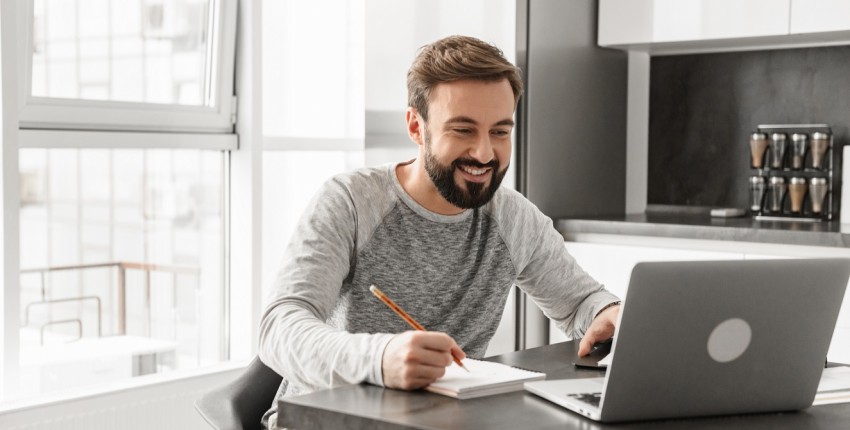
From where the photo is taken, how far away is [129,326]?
10.7 feet

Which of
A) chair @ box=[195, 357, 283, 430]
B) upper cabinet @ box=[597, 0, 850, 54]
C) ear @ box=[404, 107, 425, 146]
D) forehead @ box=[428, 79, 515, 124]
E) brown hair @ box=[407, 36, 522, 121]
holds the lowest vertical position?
chair @ box=[195, 357, 283, 430]

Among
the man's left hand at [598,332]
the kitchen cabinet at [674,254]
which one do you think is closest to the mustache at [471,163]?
the man's left hand at [598,332]

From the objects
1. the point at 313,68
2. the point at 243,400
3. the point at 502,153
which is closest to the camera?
the point at 243,400

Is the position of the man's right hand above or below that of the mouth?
below

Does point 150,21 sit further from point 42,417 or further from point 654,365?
point 654,365

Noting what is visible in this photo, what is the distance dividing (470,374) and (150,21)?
218 centimetres

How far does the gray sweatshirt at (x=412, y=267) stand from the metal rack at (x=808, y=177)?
1637mm

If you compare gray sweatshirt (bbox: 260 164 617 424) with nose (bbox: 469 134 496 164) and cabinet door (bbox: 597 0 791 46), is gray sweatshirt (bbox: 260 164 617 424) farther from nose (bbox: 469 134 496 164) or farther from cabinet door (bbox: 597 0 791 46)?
cabinet door (bbox: 597 0 791 46)

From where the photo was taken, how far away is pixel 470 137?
1929 millimetres

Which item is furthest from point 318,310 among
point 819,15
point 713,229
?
point 819,15

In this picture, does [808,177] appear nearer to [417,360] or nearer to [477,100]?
[477,100]

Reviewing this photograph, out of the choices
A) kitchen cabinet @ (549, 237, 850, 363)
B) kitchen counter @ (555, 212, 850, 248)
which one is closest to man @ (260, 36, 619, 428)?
kitchen cabinet @ (549, 237, 850, 363)

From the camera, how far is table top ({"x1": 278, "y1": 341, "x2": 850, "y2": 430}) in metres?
1.25

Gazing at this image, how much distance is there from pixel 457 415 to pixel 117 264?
7.16ft
